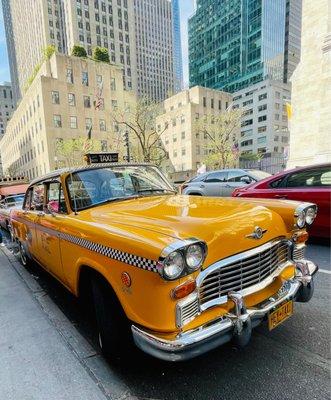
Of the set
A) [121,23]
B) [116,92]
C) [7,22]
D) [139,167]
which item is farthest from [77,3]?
[139,167]

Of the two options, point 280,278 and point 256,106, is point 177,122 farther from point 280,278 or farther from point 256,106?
point 280,278

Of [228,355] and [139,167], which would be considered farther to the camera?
[139,167]

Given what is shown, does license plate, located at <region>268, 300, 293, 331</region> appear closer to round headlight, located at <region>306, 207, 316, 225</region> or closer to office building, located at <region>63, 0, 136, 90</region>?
round headlight, located at <region>306, 207, 316, 225</region>

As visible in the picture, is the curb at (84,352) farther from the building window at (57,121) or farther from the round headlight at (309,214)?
the building window at (57,121)

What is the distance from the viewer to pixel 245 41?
98500mm

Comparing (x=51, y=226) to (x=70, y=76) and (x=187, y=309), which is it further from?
(x=70, y=76)

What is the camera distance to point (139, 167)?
3.94m

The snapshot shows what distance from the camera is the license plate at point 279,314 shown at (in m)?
2.25

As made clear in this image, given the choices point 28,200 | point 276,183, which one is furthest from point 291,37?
point 28,200

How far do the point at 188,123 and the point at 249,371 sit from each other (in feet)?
201

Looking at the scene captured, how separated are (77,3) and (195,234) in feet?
299

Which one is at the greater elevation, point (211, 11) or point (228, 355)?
point (211, 11)

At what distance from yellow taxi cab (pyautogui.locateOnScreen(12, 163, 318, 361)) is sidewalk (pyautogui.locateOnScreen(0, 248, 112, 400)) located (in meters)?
0.33

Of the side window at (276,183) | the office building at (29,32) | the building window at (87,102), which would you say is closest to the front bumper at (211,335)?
the side window at (276,183)
